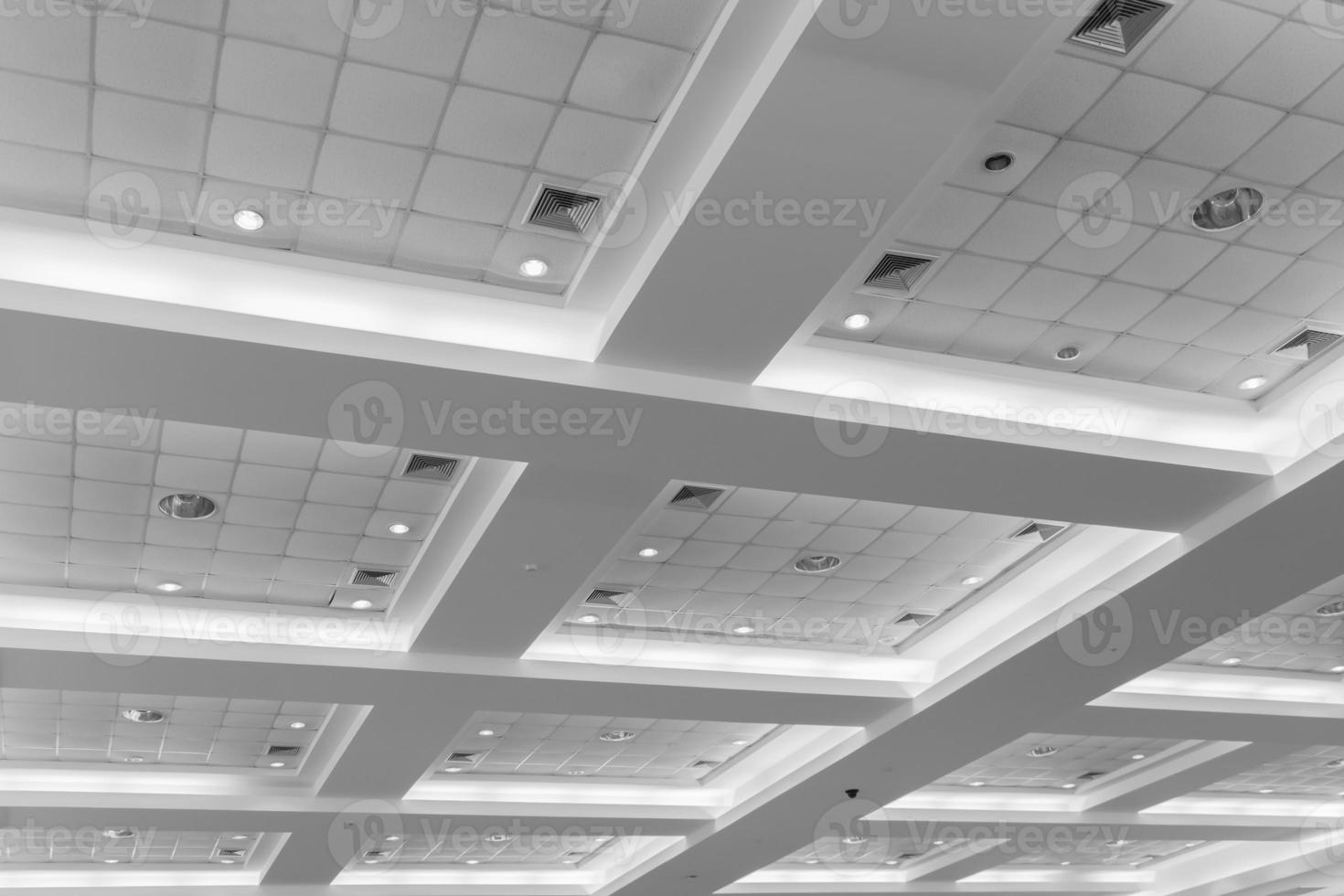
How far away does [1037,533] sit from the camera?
13.4m

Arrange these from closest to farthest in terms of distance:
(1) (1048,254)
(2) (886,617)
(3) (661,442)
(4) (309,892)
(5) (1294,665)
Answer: (1) (1048,254)
(3) (661,442)
(2) (886,617)
(5) (1294,665)
(4) (309,892)

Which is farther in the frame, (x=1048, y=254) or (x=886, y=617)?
(x=886, y=617)

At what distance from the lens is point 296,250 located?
8836mm

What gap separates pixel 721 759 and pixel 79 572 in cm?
1101

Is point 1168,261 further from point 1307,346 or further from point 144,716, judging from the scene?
point 144,716

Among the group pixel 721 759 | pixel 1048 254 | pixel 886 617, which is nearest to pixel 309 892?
pixel 721 759

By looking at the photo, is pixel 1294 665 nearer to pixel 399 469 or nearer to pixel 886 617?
pixel 886 617

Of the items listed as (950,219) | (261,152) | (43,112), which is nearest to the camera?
(43,112)

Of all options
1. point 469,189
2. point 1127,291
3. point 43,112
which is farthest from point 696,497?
point 43,112

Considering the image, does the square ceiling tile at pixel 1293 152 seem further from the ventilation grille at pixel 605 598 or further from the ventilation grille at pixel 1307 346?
the ventilation grille at pixel 605 598

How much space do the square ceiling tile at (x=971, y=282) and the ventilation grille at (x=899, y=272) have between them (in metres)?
0.14

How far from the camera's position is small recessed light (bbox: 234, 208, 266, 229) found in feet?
27.7

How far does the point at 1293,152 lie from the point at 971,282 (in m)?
2.47

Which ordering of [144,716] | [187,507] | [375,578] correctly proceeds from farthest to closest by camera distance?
[144,716] → [375,578] → [187,507]
